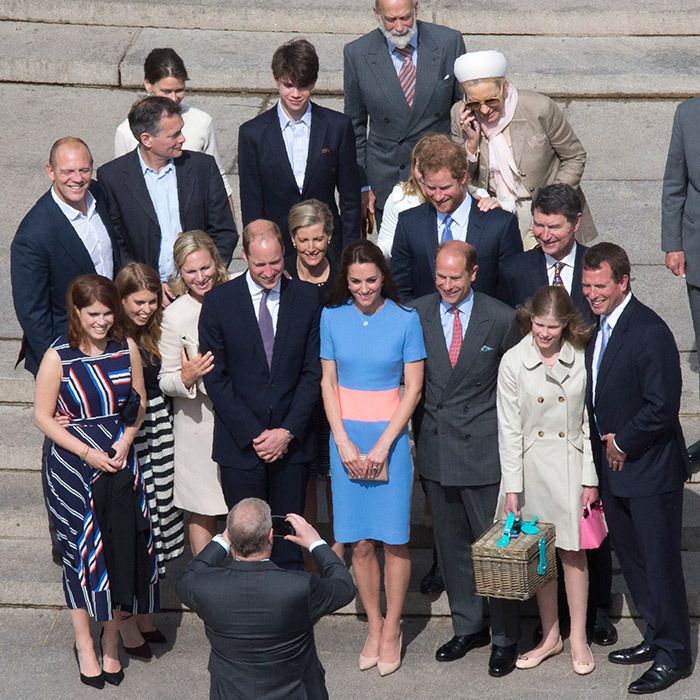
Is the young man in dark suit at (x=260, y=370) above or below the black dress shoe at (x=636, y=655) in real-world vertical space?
above

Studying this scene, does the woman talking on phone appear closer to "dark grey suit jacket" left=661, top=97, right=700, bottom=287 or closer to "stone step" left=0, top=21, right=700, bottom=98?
"dark grey suit jacket" left=661, top=97, right=700, bottom=287

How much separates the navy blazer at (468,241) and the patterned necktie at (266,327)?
741 millimetres

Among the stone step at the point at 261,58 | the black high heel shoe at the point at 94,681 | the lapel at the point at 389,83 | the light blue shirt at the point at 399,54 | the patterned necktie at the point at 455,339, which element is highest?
the stone step at the point at 261,58

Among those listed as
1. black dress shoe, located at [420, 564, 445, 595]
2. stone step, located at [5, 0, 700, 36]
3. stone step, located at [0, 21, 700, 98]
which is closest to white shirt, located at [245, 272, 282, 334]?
black dress shoe, located at [420, 564, 445, 595]

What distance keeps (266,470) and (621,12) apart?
277 inches

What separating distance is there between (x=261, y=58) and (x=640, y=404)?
20.8 feet

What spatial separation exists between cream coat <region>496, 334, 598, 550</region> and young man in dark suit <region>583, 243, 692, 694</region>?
81mm

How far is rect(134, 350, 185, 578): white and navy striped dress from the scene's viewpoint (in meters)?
7.80

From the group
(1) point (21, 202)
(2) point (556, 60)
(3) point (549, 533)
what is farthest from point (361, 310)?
(2) point (556, 60)

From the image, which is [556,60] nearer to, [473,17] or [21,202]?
[473,17]

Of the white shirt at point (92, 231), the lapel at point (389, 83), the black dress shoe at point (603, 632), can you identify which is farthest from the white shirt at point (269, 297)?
the black dress shoe at point (603, 632)

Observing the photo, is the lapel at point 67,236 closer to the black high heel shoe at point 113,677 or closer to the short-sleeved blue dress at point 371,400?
the short-sleeved blue dress at point 371,400

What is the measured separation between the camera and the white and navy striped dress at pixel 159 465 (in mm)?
7801

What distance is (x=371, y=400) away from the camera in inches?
299
